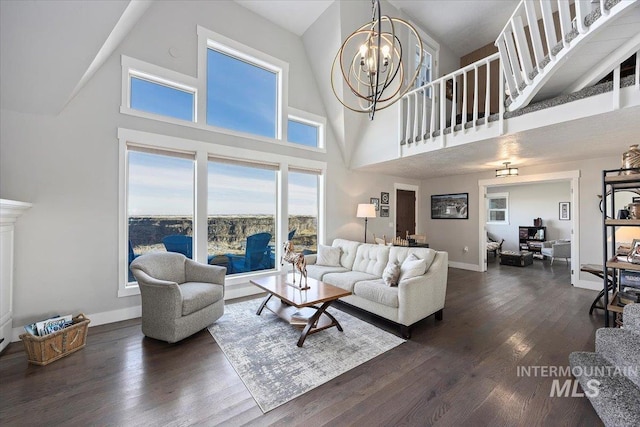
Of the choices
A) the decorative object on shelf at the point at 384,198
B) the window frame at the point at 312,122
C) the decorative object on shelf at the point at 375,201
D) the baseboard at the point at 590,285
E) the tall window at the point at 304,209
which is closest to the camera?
the baseboard at the point at 590,285

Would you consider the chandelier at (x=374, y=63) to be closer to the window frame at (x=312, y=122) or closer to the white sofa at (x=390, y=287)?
the window frame at (x=312, y=122)

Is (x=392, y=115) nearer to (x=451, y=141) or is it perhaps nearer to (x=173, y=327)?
(x=451, y=141)

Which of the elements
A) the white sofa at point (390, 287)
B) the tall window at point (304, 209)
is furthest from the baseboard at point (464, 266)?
the tall window at point (304, 209)

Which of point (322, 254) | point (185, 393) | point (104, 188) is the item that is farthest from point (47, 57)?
point (322, 254)

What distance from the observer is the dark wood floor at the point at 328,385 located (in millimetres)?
1659

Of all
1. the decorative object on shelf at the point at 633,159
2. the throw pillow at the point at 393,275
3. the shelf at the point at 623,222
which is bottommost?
the throw pillow at the point at 393,275

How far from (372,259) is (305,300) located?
157 cm

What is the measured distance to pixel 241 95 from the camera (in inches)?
165

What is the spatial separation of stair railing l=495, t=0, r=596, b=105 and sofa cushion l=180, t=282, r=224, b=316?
4.36m

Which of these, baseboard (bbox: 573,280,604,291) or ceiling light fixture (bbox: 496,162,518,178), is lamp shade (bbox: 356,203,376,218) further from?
baseboard (bbox: 573,280,604,291)

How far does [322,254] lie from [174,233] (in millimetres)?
2259

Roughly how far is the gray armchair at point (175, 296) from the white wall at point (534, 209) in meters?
9.67

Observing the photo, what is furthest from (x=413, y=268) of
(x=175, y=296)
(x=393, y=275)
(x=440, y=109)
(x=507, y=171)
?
(x=507, y=171)

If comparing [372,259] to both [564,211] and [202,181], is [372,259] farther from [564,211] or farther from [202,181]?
[564,211]
